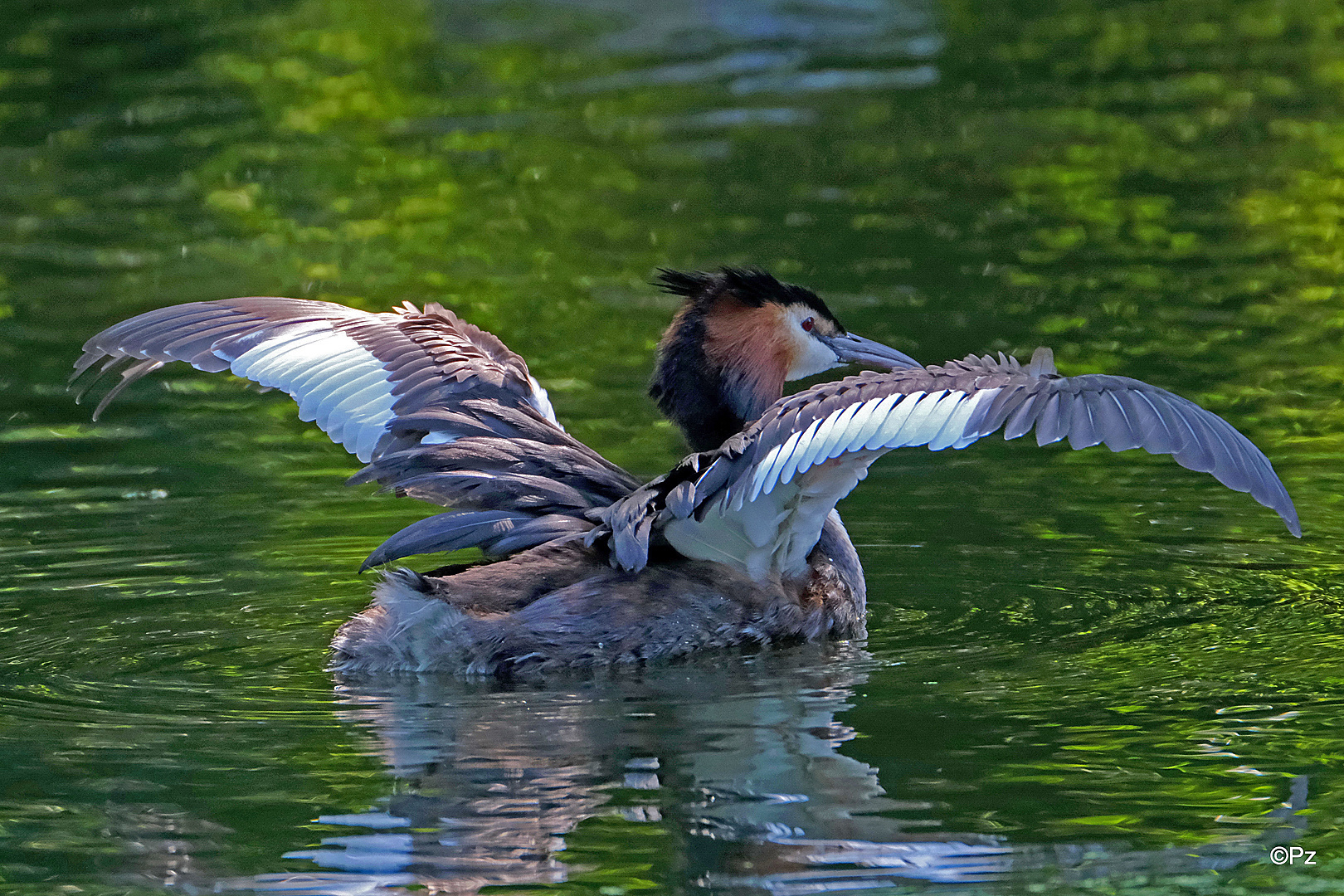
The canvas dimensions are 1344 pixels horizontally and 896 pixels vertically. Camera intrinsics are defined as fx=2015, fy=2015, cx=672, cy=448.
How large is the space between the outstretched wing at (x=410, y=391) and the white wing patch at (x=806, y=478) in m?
0.45

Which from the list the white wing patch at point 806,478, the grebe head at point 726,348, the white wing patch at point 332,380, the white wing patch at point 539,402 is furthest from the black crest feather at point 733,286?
the white wing patch at point 332,380

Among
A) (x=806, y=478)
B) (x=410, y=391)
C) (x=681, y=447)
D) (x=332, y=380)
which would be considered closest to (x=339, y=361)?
(x=332, y=380)

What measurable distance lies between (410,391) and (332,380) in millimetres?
325

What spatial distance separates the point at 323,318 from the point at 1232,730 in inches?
157

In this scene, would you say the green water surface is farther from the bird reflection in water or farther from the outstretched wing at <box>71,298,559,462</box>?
the outstretched wing at <box>71,298,559,462</box>

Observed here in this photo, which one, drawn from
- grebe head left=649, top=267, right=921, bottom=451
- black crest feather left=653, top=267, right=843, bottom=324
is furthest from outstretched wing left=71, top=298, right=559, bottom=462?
black crest feather left=653, top=267, right=843, bottom=324

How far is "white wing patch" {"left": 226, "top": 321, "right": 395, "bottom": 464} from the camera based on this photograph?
24.4 feet

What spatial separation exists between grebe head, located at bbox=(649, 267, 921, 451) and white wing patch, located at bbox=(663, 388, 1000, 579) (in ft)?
2.59

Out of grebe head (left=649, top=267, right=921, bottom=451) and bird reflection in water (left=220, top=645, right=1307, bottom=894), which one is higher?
grebe head (left=649, top=267, right=921, bottom=451)

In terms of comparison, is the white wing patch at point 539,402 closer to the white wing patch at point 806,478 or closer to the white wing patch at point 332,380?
the white wing patch at point 332,380

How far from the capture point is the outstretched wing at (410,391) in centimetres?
693

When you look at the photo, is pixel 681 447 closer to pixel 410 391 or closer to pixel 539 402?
pixel 539 402

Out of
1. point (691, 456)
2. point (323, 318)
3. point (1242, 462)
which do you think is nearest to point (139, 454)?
point (323, 318)

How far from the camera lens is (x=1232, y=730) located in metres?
5.88
